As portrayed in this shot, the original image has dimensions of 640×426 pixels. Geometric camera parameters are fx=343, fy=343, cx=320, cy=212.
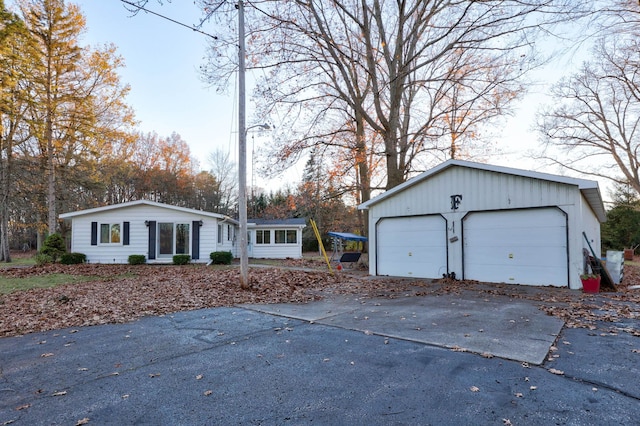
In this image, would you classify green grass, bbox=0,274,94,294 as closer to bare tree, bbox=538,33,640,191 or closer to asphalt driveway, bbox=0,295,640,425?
asphalt driveway, bbox=0,295,640,425

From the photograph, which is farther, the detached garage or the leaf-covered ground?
the detached garage

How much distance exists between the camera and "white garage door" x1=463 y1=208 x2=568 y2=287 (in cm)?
891

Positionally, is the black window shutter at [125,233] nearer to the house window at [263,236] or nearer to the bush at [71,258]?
the bush at [71,258]

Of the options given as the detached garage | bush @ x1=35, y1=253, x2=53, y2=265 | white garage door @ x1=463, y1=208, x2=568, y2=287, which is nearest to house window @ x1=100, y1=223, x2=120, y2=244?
bush @ x1=35, y1=253, x2=53, y2=265

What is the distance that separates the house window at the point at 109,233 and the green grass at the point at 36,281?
495 cm

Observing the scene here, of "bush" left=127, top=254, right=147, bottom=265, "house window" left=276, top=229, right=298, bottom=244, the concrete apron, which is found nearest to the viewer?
the concrete apron

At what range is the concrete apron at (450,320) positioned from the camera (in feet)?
13.7

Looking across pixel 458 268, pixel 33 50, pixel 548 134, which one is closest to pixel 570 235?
pixel 458 268

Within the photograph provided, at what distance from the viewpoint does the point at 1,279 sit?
35.4 ft

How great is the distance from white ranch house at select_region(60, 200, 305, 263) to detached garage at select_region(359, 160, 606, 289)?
908 centimetres

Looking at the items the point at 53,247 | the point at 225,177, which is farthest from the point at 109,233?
the point at 225,177

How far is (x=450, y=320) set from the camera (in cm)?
553

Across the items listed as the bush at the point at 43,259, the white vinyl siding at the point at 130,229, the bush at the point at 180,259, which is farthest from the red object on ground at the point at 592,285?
the bush at the point at 43,259

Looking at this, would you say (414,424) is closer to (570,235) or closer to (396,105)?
(570,235)
